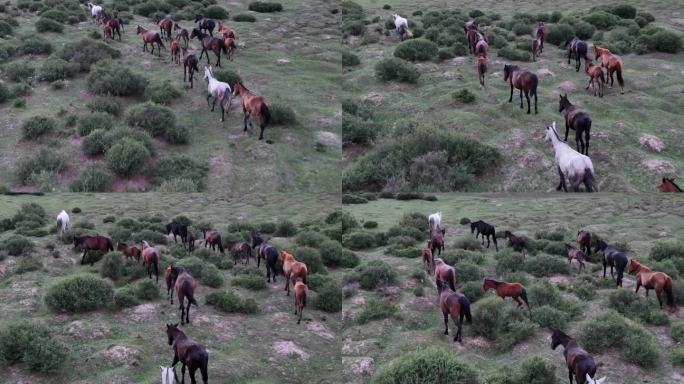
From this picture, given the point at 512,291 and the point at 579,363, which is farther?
the point at 512,291

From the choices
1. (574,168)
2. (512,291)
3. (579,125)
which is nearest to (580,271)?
(512,291)

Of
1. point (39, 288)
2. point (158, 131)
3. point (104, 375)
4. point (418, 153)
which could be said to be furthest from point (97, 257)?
point (418, 153)

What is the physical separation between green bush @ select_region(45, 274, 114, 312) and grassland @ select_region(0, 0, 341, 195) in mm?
3972

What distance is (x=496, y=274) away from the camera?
21578 millimetres

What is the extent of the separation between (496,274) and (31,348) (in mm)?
15841

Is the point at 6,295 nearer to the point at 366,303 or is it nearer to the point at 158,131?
the point at 158,131

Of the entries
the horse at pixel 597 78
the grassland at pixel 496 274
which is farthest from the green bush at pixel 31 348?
the horse at pixel 597 78

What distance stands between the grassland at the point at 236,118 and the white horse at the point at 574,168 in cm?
809

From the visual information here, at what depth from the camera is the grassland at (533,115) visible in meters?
18.1

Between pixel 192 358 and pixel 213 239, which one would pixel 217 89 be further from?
pixel 192 358

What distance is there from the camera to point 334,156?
2275 centimetres

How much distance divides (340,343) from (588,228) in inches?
616

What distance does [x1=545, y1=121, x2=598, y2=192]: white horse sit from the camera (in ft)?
51.8

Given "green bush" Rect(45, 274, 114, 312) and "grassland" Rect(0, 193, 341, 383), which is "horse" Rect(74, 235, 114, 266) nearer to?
"grassland" Rect(0, 193, 341, 383)
